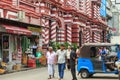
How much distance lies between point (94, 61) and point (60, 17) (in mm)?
26001

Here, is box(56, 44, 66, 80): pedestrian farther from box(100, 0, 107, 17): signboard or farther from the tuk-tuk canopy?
box(100, 0, 107, 17): signboard

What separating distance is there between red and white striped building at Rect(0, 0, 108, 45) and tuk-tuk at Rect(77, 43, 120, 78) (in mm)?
9846

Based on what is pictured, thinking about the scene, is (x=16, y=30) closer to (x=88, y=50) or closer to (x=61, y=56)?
(x=88, y=50)

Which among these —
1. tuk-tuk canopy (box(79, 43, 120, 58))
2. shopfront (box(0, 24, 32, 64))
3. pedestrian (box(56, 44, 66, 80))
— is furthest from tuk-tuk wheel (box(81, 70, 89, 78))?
shopfront (box(0, 24, 32, 64))

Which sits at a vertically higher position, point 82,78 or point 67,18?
point 67,18

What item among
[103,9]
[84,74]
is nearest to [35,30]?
[84,74]

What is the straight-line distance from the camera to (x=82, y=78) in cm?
2422

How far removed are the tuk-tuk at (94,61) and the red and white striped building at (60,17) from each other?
32.3ft

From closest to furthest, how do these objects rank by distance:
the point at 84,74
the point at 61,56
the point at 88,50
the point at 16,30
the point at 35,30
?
the point at 61,56, the point at 88,50, the point at 84,74, the point at 16,30, the point at 35,30

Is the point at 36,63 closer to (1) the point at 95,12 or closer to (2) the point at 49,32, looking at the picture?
(2) the point at 49,32

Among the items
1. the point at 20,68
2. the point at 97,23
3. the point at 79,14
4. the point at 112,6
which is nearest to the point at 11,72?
the point at 20,68

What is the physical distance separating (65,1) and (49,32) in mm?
8431

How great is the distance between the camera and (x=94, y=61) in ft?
78.7

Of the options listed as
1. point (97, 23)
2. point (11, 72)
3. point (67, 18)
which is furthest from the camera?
point (97, 23)
